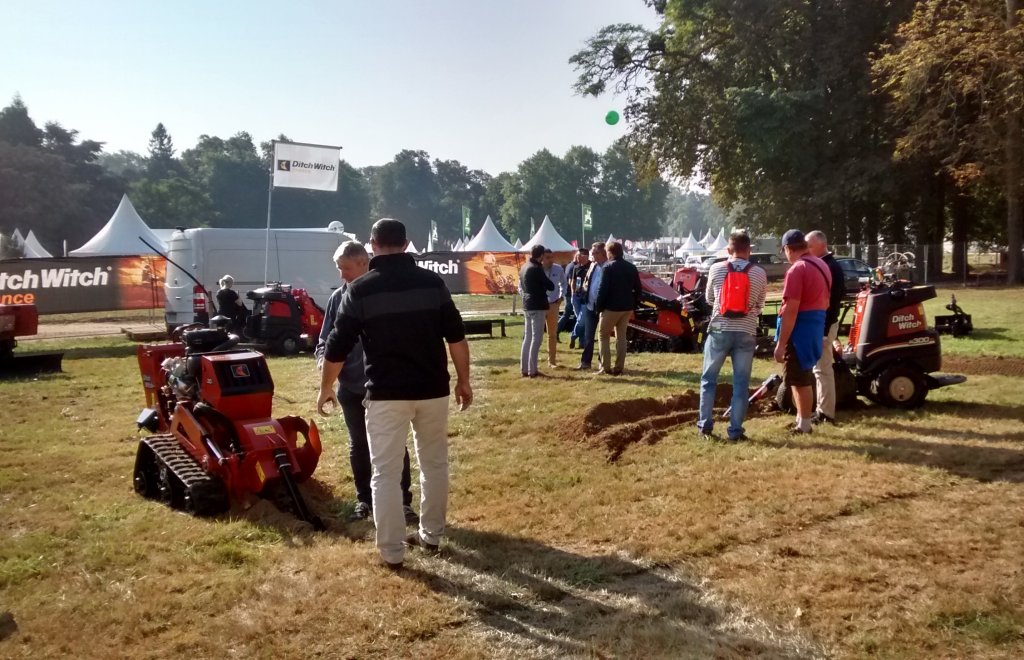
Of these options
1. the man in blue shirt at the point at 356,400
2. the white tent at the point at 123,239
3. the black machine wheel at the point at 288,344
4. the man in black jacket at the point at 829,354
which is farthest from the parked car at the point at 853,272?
the man in blue shirt at the point at 356,400

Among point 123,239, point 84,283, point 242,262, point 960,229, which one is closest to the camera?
point 242,262

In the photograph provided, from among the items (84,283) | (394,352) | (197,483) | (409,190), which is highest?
(409,190)

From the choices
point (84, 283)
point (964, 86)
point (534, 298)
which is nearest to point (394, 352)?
point (534, 298)

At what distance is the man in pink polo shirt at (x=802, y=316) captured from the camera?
7168 mm

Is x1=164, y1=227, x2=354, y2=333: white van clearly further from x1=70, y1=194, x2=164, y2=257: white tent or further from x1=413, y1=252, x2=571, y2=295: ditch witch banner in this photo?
x1=70, y1=194, x2=164, y2=257: white tent

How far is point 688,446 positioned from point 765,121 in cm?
2914

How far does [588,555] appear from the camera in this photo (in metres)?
4.75

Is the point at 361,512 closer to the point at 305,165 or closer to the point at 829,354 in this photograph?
the point at 829,354

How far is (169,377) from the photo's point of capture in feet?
21.3

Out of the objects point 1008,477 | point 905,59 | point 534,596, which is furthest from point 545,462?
point 905,59

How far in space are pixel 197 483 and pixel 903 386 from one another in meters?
6.23

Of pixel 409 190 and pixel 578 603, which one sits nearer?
pixel 578 603

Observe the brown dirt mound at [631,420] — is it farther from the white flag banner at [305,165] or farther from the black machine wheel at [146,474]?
the white flag banner at [305,165]

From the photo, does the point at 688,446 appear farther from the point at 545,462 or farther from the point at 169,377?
the point at 169,377
